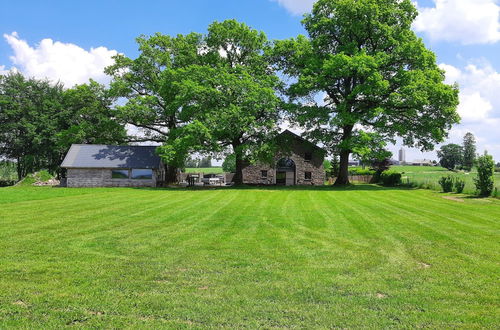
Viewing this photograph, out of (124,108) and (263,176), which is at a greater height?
(124,108)

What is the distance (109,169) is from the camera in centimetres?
3484

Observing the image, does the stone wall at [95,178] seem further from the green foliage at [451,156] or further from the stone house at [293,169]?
the green foliage at [451,156]

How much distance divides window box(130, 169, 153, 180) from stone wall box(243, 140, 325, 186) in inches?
434

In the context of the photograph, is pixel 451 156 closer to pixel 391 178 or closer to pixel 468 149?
pixel 468 149

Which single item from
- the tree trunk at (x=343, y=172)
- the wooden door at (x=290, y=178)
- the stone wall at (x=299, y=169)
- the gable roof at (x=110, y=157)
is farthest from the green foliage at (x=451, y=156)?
the gable roof at (x=110, y=157)

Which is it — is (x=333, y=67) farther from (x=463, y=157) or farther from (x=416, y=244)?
(x=463, y=157)

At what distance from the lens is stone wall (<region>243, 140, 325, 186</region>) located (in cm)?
3975

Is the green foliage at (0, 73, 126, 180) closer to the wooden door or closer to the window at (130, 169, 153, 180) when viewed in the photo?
the window at (130, 169, 153, 180)

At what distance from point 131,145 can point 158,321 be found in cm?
3745

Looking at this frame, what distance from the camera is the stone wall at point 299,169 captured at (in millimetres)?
39750

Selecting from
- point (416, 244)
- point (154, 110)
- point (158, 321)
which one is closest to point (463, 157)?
point (154, 110)

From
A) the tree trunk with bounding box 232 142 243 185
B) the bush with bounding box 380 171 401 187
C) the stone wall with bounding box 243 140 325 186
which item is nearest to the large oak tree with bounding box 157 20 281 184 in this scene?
the tree trunk with bounding box 232 142 243 185

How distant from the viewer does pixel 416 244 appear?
8094mm

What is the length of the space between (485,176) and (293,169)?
21527 mm
